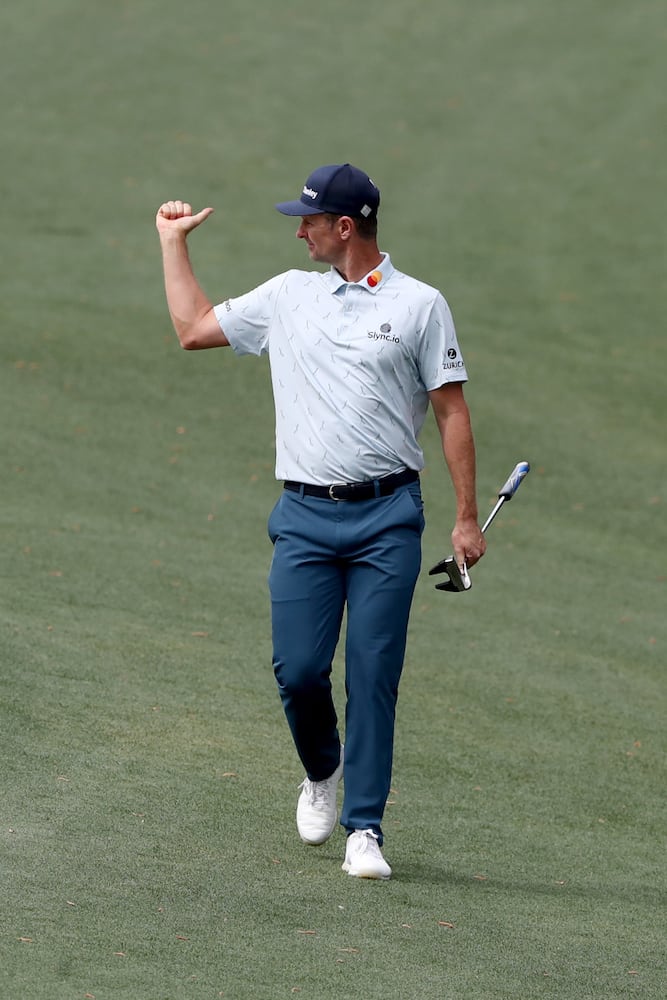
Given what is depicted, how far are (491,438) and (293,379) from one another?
8.86 m

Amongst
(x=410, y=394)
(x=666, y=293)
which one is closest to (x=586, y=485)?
(x=666, y=293)

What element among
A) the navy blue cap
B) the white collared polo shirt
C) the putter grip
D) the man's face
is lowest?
the putter grip

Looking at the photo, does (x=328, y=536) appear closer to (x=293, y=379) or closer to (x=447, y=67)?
(x=293, y=379)

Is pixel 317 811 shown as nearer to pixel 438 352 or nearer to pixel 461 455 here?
pixel 461 455

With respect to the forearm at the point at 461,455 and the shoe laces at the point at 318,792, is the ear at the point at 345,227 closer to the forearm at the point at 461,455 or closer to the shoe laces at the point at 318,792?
the forearm at the point at 461,455

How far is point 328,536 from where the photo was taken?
5219 millimetres

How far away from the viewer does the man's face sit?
5.28 meters

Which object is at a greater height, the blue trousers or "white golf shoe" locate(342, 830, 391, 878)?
the blue trousers

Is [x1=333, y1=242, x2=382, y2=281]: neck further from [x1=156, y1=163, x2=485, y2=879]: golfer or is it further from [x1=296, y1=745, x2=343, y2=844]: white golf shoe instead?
[x1=296, y1=745, x2=343, y2=844]: white golf shoe

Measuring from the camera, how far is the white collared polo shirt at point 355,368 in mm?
5172

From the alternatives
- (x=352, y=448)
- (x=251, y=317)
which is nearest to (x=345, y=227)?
(x=251, y=317)

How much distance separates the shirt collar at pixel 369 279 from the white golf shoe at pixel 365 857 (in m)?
1.78

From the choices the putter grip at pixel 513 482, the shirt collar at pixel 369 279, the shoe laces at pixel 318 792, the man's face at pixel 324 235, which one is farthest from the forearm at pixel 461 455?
the shoe laces at pixel 318 792

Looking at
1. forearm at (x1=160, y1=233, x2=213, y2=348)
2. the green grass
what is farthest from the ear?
the green grass
